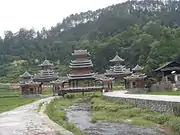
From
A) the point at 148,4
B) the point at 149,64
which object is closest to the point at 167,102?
the point at 149,64

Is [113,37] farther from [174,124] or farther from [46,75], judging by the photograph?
[174,124]

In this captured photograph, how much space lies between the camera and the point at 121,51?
324 ft

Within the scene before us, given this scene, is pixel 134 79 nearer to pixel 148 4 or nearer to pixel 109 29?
pixel 109 29

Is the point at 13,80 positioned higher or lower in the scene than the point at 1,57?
lower

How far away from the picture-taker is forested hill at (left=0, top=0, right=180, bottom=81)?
2891 inches

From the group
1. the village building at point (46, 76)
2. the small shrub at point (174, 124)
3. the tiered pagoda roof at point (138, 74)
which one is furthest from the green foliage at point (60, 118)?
the village building at point (46, 76)

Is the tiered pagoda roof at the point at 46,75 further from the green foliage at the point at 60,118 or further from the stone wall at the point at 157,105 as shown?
the stone wall at the point at 157,105

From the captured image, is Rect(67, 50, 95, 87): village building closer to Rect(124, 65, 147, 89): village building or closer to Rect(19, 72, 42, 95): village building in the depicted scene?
Rect(19, 72, 42, 95): village building

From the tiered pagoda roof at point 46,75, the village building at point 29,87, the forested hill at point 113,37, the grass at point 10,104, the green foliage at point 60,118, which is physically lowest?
the green foliage at point 60,118

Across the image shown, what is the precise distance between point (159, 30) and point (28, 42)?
59.3m

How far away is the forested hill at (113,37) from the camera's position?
73.4 meters

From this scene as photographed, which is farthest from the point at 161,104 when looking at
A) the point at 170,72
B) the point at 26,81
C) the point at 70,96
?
the point at 26,81

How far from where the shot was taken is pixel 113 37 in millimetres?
108625

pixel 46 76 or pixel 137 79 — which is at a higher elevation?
pixel 46 76
